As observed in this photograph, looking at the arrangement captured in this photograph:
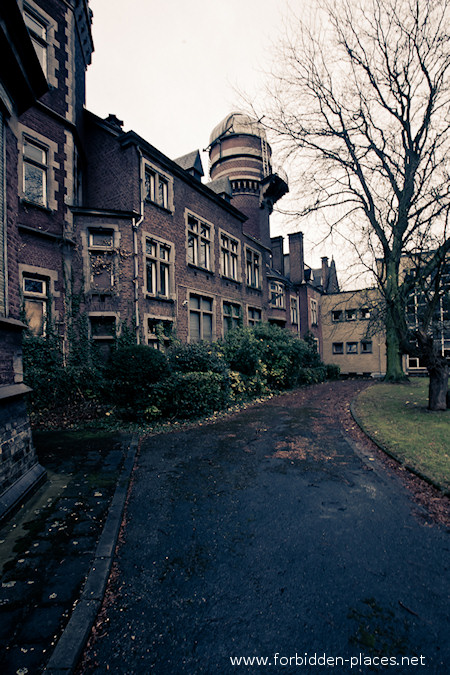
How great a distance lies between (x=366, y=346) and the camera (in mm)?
34219

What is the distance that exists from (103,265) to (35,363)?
14.6 feet

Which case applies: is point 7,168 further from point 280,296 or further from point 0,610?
point 280,296

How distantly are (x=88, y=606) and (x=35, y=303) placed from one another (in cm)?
1067

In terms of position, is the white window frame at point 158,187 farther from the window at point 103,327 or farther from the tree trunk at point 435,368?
the tree trunk at point 435,368

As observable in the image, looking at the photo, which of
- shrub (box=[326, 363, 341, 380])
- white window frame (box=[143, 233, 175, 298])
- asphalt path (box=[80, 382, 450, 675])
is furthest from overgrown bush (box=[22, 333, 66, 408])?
shrub (box=[326, 363, 341, 380])

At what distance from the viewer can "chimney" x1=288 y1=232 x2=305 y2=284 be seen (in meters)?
31.8

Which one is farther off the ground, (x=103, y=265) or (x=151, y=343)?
(x=103, y=265)

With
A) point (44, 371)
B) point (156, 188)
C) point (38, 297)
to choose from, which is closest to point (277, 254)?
point (156, 188)

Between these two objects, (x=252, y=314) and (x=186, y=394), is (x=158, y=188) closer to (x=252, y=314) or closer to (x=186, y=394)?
(x=186, y=394)

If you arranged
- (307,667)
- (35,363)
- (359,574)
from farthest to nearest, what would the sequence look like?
(35,363), (359,574), (307,667)

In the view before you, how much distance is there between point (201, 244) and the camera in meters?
17.5

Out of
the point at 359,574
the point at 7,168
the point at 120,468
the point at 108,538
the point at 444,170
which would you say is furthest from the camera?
the point at 444,170

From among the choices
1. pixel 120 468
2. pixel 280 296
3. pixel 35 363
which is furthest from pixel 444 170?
pixel 280 296

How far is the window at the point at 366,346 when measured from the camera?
3396 cm
